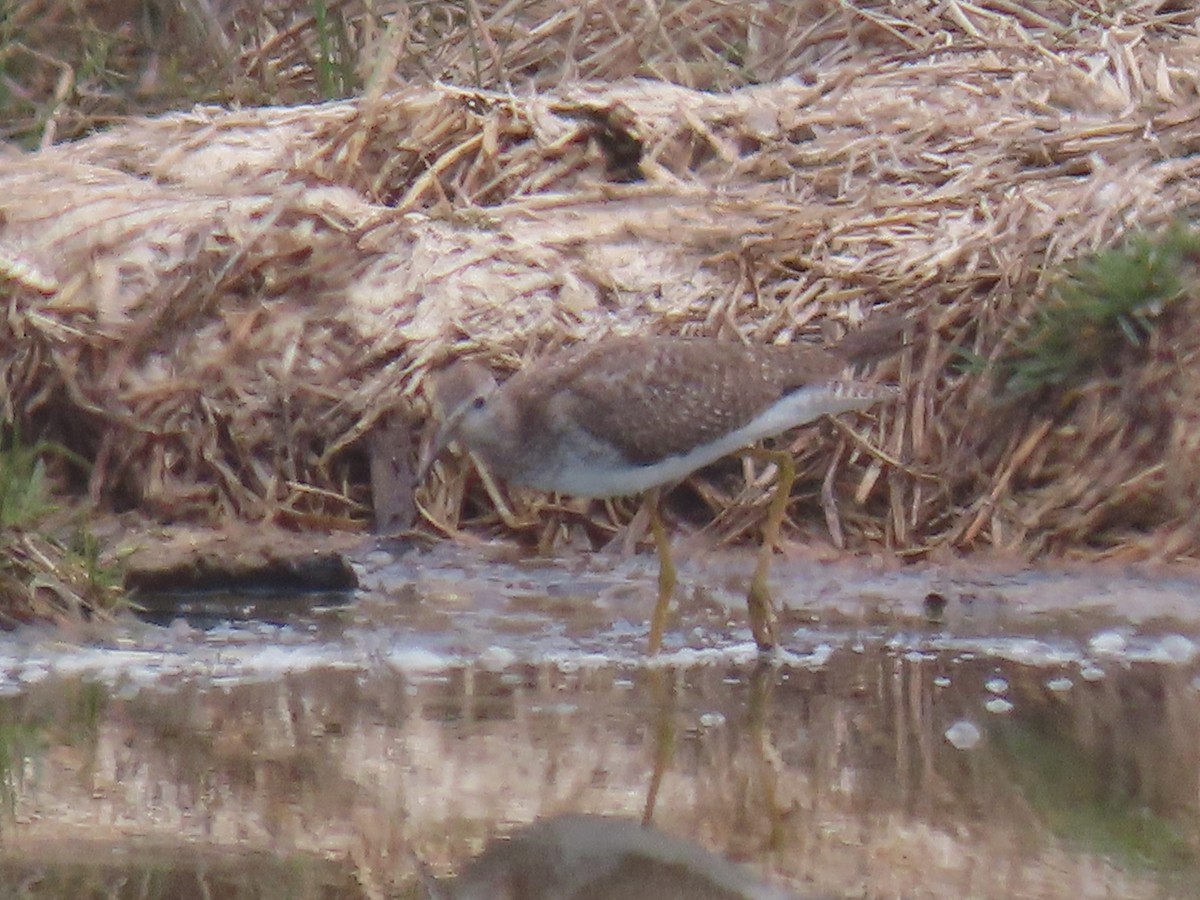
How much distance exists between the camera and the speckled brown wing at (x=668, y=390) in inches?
279

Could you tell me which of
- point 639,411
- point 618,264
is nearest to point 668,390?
point 639,411

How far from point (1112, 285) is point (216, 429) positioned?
3359mm

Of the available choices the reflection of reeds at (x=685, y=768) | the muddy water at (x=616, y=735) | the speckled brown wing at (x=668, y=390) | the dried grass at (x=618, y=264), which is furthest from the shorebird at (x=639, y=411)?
the dried grass at (x=618, y=264)

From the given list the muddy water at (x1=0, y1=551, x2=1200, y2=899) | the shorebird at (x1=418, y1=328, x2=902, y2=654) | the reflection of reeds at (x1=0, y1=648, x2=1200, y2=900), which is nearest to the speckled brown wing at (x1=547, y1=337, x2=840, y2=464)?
the shorebird at (x1=418, y1=328, x2=902, y2=654)

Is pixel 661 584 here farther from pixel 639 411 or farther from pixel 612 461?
pixel 639 411

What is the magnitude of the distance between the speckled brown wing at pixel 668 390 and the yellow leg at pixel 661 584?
306 mm

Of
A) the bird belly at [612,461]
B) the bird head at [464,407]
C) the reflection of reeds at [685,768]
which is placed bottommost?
the reflection of reeds at [685,768]

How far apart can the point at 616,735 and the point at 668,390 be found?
1.66 m

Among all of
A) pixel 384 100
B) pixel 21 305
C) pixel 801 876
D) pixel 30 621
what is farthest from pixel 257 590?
pixel 801 876

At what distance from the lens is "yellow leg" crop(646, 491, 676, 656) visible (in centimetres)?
681

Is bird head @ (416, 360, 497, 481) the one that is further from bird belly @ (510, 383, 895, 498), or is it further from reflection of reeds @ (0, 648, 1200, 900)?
reflection of reeds @ (0, 648, 1200, 900)

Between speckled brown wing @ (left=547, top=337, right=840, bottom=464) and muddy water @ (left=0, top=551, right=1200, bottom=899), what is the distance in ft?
2.11

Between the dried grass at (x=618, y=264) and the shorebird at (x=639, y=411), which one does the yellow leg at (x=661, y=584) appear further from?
the dried grass at (x=618, y=264)

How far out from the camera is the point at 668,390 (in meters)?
7.14
